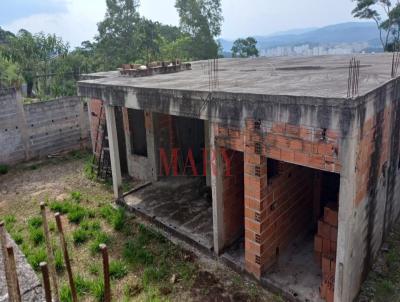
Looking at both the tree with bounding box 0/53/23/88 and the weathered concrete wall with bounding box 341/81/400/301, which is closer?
the weathered concrete wall with bounding box 341/81/400/301

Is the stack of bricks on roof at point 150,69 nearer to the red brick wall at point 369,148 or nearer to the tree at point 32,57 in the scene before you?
the red brick wall at point 369,148

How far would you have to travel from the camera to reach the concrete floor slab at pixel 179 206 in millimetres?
7230

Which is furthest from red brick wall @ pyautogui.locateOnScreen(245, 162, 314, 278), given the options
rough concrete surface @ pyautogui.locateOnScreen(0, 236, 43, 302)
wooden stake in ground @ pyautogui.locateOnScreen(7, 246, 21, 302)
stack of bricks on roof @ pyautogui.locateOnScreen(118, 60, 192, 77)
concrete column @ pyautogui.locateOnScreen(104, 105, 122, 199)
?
stack of bricks on roof @ pyautogui.locateOnScreen(118, 60, 192, 77)

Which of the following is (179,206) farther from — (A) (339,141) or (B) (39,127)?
(B) (39,127)

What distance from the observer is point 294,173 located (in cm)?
625

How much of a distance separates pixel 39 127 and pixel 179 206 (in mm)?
7118

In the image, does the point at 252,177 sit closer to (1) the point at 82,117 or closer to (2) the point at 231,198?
(2) the point at 231,198

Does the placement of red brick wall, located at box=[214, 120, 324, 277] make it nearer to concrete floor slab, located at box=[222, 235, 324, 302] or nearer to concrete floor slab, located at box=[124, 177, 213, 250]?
concrete floor slab, located at box=[222, 235, 324, 302]

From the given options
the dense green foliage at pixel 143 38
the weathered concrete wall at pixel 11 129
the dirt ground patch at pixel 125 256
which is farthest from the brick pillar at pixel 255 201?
the dense green foliage at pixel 143 38

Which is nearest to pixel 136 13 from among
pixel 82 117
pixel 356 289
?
pixel 82 117

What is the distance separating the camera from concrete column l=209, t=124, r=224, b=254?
19.3ft

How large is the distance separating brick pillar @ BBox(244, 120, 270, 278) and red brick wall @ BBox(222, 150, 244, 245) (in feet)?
2.60

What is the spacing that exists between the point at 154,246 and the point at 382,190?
172 inches

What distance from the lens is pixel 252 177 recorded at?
17.7 ft
